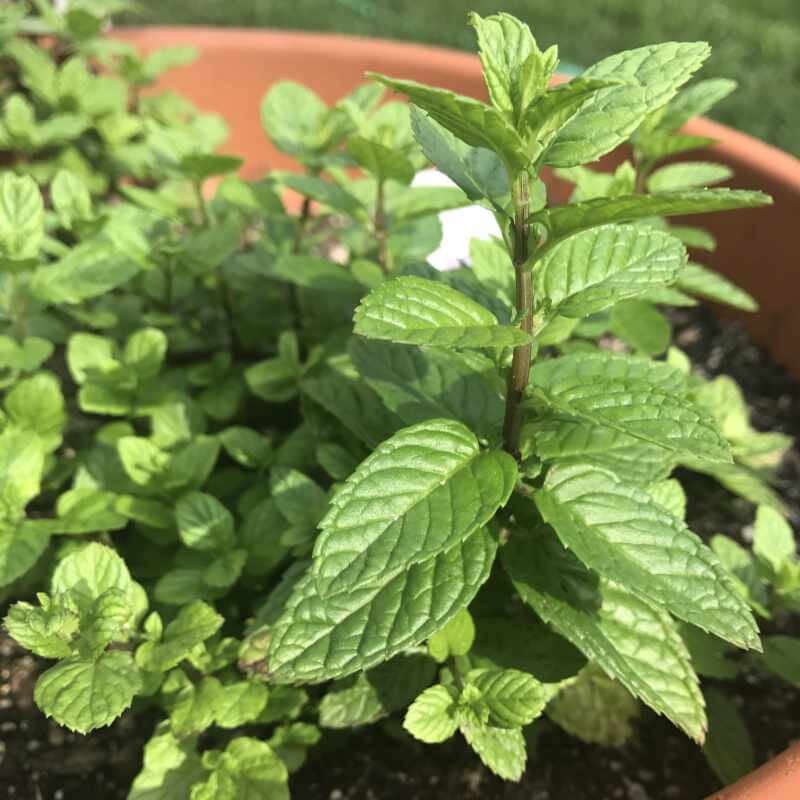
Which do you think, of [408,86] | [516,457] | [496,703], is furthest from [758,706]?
[408,86]

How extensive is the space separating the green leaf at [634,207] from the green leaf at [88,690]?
2.05 ft

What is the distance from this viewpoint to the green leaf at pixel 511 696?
98 cm

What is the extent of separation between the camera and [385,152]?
1.24 m

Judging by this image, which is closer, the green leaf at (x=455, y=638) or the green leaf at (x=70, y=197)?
the green leaf at (x=455, y=638)

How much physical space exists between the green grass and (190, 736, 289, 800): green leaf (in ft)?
7.89

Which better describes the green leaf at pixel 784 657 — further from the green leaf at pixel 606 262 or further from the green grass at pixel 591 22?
the green grass at pixel 591 22

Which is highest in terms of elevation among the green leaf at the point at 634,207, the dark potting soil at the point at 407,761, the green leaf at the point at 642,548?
the green leaf at the point at 634,207

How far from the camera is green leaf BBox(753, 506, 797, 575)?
4.10 feet

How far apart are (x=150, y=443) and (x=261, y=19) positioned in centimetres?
241

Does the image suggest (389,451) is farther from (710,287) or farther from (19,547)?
(710,287)

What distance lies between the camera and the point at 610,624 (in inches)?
39.3

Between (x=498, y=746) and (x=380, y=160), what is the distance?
0.78 m

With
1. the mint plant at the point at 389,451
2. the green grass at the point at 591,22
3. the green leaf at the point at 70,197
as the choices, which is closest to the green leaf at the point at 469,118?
the mint plant at the point at 389,451

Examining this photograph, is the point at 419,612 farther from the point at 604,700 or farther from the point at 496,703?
the point at 604,700
